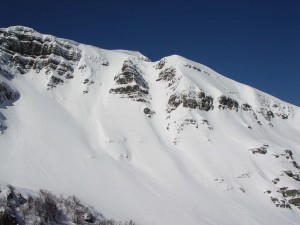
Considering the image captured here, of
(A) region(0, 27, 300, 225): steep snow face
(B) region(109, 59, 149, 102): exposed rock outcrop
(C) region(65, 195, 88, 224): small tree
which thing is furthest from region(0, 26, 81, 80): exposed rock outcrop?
(C) region(65, 195, 88, 224): small tree

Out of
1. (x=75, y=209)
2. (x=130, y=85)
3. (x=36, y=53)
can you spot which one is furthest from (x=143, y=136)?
(x=36, y=53)

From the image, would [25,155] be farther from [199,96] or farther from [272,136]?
[272,136]

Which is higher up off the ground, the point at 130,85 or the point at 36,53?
the point at 130,85

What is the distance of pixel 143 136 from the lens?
77562mm

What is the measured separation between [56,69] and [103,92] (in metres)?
13.2

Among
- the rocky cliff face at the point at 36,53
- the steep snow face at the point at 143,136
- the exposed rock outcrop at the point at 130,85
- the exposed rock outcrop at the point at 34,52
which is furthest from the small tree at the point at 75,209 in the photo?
the exposed rock outcrop at the point at 34,52

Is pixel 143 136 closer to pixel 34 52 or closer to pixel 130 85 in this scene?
pixel 130 85

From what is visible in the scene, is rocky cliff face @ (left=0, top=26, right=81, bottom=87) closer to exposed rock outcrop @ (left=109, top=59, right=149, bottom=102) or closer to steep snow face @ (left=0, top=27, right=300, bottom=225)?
steep snow face @ (left=0, top=27, right=300, bottom=225)

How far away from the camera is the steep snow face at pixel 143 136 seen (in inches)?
2365

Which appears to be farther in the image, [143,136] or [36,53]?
[36,53]

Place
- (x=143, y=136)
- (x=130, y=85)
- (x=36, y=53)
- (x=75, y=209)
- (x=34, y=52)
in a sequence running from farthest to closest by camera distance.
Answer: (x=36, y=53) → (x=34, y=52) → (x=130, y=85) → (x=143, y=136) → (x=75, y=209)

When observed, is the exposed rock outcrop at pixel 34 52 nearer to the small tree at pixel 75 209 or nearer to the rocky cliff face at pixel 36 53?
the rocky cliff face at pixel 36 53

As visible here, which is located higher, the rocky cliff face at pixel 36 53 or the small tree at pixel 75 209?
the rocky cliff face at pixel 36 53

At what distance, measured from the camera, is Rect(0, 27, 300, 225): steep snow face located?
60.1m
